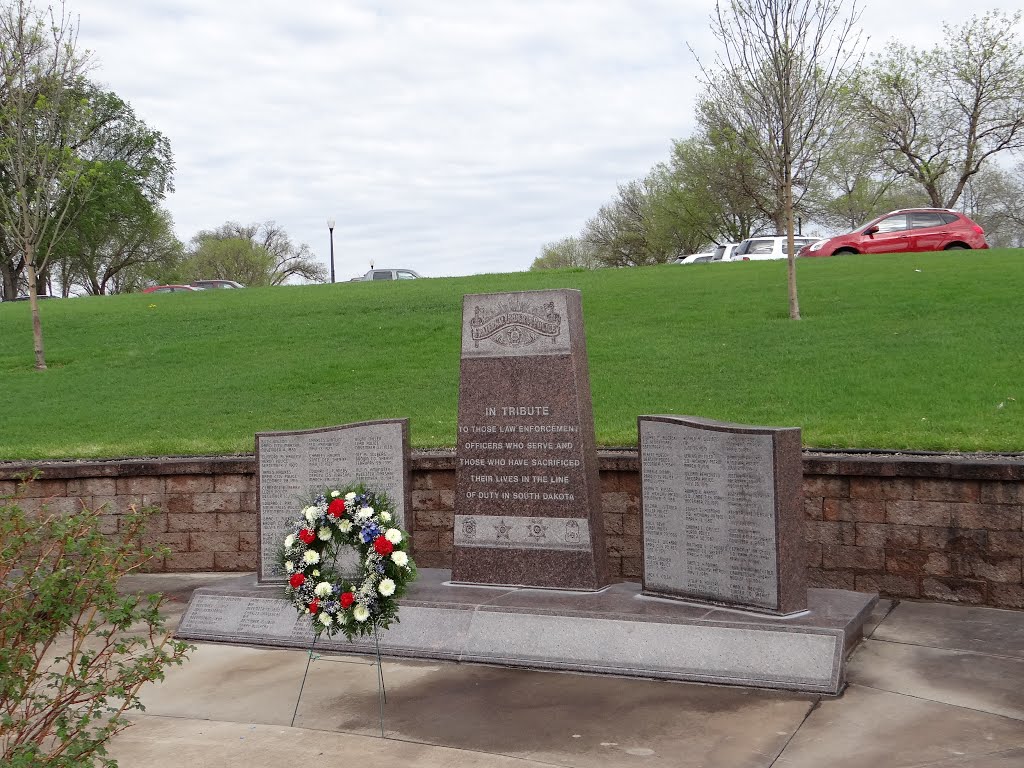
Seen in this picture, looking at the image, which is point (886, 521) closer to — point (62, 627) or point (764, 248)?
point (62, 627)

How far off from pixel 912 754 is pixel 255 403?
999 centimetres

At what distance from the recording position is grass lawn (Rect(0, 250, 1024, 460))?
10.8 meters

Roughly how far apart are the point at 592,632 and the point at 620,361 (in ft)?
24.7

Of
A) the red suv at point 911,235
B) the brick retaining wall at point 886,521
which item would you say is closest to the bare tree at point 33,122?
the brick retaining wall at point 886,521

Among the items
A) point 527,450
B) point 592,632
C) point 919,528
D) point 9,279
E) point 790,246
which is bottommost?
point 592,632

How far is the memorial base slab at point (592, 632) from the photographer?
6172mm

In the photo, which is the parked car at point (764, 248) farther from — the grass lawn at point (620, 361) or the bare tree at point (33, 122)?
the bare tree at point (33, 122)

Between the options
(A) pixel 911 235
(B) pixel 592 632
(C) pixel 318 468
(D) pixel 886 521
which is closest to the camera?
(B) pixel 592 632

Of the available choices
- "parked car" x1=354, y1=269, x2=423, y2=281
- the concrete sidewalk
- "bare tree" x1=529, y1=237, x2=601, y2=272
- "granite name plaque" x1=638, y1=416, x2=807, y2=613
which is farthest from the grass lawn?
"bare tree" x1=529, y1=237, x2=601, y2=272

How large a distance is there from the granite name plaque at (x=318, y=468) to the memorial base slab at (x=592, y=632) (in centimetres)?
55

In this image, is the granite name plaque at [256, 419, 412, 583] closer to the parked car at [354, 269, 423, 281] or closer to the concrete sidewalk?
the concrete sidewalk

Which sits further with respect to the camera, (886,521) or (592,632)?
(886,521)

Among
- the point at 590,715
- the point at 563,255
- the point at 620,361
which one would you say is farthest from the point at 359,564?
the point at 563,255

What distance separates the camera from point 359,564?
19.9 feet
